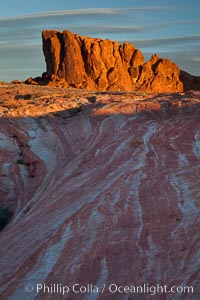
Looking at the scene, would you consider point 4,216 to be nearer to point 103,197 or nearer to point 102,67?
point 103,197

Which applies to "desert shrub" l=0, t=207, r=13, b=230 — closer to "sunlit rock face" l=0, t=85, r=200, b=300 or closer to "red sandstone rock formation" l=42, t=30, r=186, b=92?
"sunlit rock face" l=0, t=85, r=200, b=300

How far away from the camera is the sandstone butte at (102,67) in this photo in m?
90.1

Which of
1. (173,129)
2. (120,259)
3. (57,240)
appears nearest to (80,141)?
(173,129)

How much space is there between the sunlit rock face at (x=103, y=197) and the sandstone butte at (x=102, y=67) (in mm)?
65440

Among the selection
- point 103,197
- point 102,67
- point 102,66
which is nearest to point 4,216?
point 103,197

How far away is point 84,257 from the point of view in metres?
8.80

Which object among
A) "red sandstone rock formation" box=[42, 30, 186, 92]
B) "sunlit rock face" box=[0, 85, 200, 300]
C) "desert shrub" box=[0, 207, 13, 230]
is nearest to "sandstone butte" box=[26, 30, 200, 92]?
"red sandstone rock formation" box=[42, 30, 186, 92]

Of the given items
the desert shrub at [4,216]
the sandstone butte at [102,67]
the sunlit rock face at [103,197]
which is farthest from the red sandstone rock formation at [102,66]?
the desert shrub at [4,216]

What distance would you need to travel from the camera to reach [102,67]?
92438 millimetres

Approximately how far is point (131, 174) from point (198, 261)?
4631mm

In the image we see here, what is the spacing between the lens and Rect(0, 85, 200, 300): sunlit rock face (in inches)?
328

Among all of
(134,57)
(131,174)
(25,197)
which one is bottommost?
(25,197)

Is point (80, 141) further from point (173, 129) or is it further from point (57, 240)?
point (57, 240)

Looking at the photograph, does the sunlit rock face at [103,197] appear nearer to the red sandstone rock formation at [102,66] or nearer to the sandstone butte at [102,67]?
the sandstone butte at [102,67]
